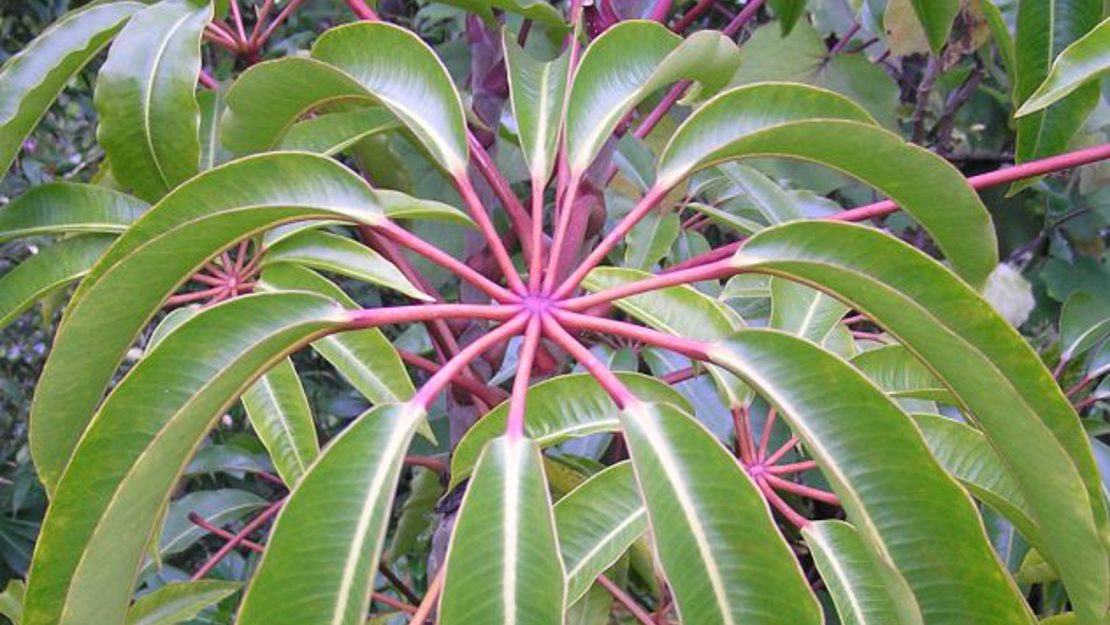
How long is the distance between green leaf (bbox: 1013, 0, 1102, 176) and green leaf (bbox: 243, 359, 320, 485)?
490 mm

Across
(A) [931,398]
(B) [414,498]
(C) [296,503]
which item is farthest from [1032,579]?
(C) [296,503]

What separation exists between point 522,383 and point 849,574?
0.23 metres

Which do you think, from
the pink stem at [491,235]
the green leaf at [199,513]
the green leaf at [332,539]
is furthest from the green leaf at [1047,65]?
the green leaf at [199,513]

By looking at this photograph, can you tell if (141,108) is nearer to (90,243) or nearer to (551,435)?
(90,243)

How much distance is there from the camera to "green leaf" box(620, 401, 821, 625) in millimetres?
401

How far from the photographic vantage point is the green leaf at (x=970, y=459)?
0.61 m

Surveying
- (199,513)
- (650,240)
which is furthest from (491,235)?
(199,513)

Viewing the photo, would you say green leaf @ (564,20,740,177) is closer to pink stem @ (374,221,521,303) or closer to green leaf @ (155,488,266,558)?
pink stem @ (374,221,521,303)

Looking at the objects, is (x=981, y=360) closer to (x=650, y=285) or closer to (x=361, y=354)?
(x=650, y=285)

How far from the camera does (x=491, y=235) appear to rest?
0.56 meters

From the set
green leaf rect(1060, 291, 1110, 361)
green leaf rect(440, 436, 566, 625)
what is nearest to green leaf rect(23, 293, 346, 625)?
green leaf rect(440, 436, 566, 625)

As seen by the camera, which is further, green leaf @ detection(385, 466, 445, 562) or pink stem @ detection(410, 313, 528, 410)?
green leaf @ detection(385, 466, 445, 562)

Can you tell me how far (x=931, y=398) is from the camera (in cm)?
68

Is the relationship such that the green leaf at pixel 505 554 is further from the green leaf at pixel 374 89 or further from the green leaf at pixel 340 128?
the green leaf at pixel 340 128
